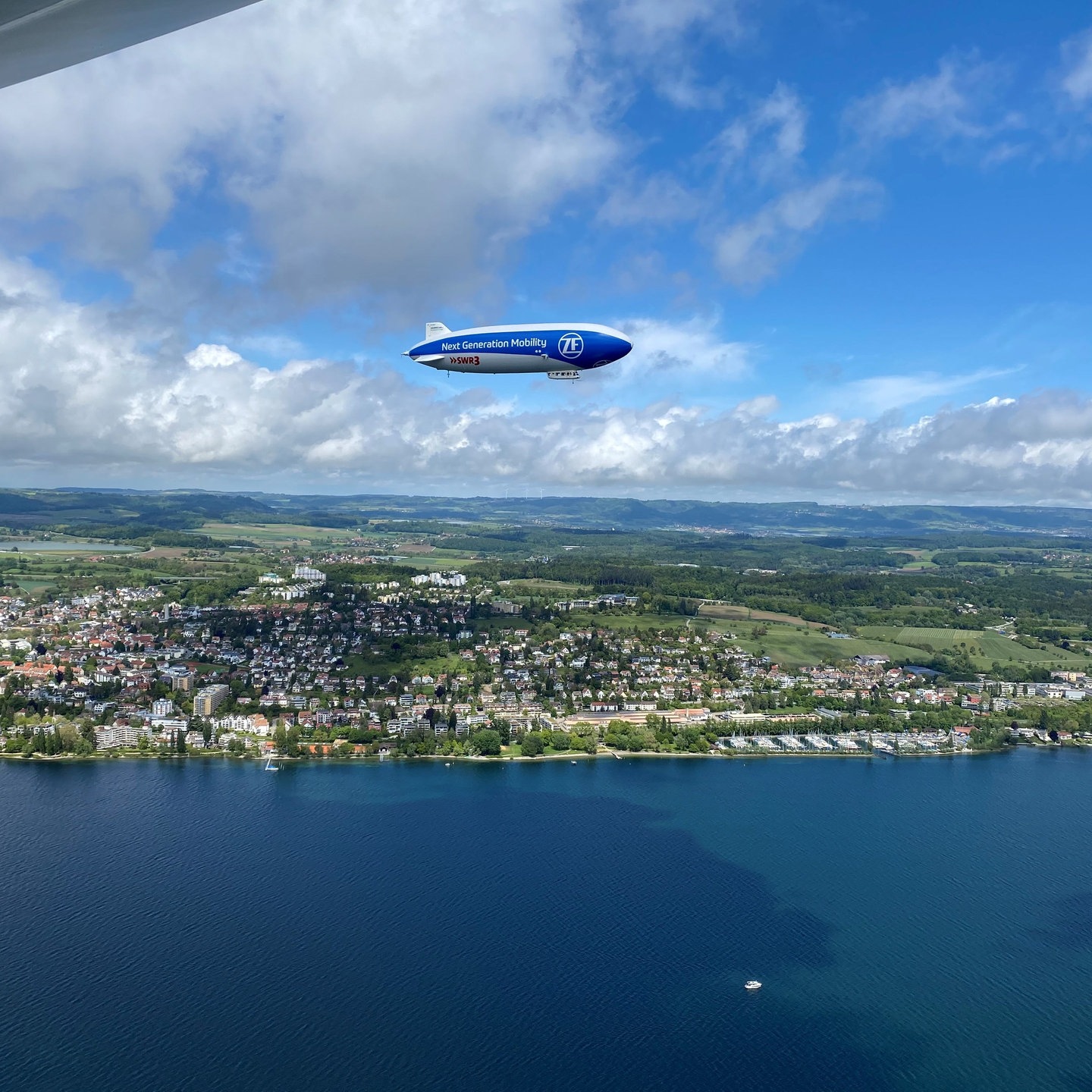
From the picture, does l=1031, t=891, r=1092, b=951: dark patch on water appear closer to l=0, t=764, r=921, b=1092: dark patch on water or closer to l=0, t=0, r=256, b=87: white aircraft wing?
l=0, t=764, r=921, b=1092: dark patch on water

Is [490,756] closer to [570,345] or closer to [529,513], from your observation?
[570,345]

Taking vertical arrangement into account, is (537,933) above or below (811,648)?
below

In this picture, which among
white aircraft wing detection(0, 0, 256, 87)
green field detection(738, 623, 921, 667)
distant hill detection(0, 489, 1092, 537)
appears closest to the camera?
white aircraft wing detection(0, 0, 256, 87)

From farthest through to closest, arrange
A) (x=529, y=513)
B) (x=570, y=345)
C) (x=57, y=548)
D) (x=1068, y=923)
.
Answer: (x=529, y=513)
(x=57, y=548)
(x=1068, y=923)
(x=570, y=345)

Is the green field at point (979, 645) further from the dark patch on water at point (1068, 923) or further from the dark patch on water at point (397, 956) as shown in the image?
the dark patch on water at point (397, 956)

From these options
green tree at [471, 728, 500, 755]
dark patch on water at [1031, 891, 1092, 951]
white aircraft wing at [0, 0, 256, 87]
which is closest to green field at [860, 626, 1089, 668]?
dark patch on water at [1031, 891, 1092, 951]

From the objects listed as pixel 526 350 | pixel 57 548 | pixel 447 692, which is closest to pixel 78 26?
pixel 526 350

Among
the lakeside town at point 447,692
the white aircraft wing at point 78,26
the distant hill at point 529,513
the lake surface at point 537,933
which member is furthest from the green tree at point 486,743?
the distant hill at point 529,513
